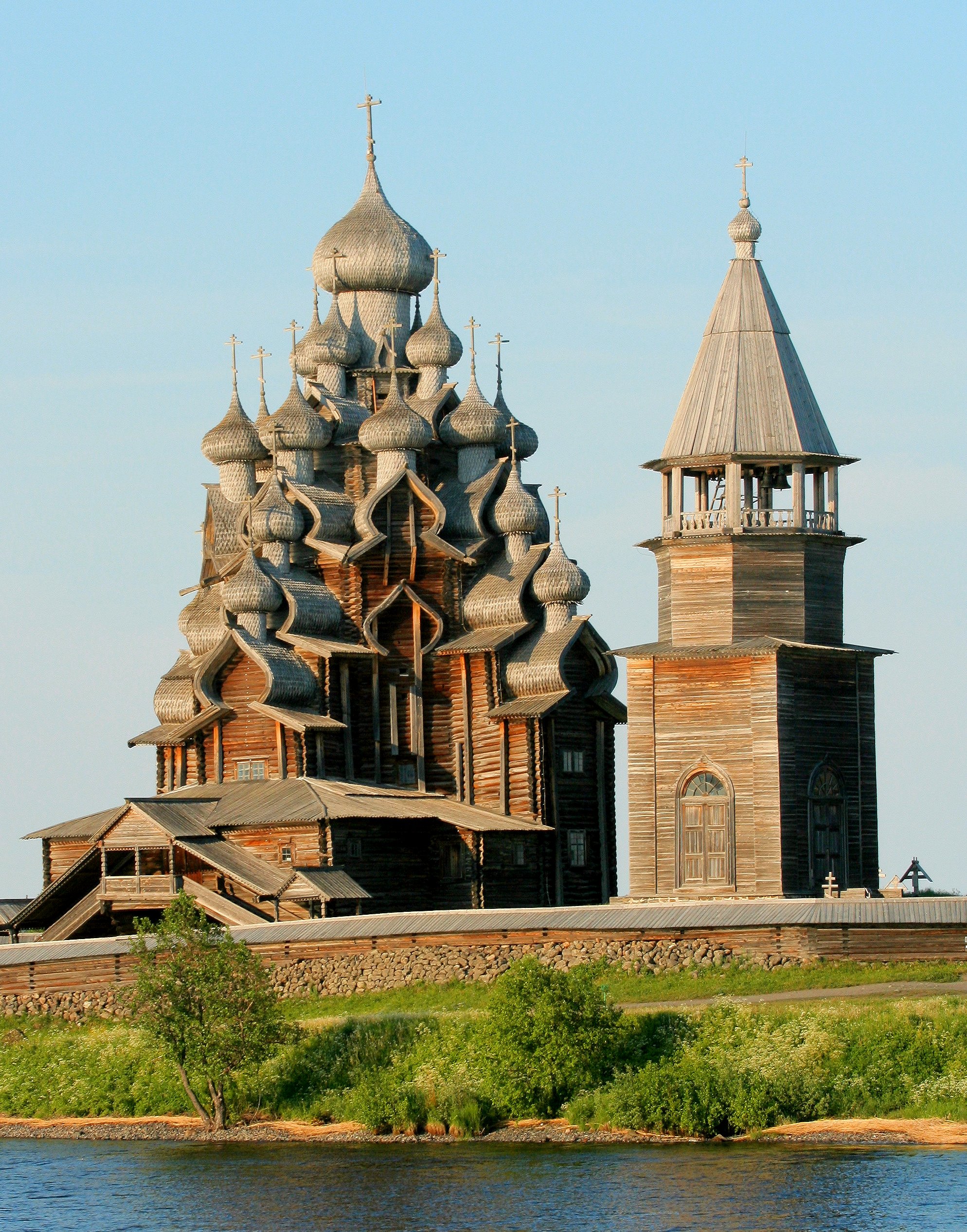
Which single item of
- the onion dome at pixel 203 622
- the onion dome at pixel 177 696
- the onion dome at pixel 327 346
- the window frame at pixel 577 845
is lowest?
the window frame at pixel 577 845

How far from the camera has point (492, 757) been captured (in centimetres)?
5009

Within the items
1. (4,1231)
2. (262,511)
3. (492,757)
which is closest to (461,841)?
(492,757)

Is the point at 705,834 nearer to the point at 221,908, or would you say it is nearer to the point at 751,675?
the point at 751,675

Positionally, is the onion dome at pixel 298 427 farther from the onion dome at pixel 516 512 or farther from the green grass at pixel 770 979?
the green grass at pixel 770 979

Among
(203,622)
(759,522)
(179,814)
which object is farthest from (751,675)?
(203,622)

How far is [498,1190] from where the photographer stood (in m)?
30.6

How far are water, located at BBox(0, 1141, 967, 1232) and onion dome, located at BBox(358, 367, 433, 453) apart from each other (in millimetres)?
19947

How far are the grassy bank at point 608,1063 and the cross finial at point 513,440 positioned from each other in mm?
15861

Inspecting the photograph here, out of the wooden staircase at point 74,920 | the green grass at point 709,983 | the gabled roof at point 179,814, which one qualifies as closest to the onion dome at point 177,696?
the gabled roof at point 179,814

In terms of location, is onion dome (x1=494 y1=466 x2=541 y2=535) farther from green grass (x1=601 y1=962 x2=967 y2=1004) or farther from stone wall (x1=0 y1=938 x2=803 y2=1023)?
green grass (x1=601 y1=962 x2=967 y2=1004)

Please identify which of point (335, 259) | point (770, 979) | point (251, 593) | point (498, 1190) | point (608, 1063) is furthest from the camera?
point (335, 259)

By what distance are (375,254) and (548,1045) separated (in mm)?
24413

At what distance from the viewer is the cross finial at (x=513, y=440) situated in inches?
2047

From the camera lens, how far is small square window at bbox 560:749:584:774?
164 feet
